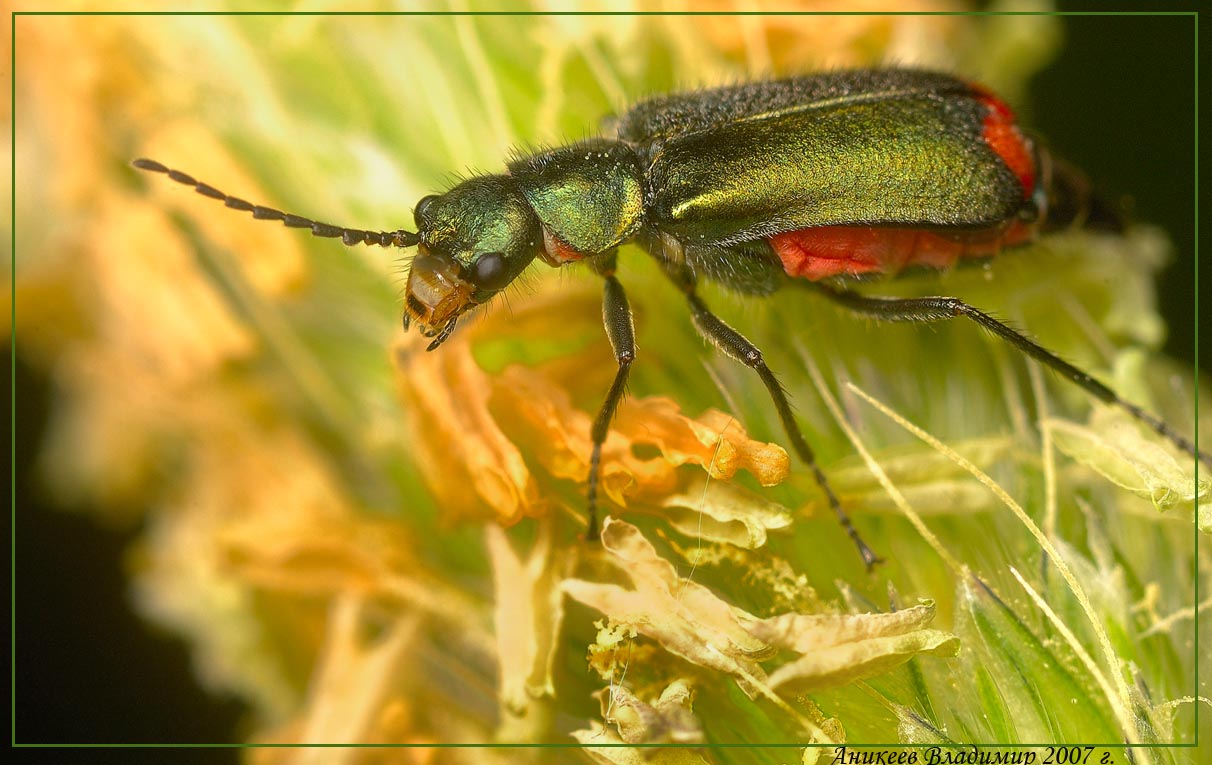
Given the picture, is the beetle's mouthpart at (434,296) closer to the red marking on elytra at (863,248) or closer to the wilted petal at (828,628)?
the red marking on elytra at (863,248)

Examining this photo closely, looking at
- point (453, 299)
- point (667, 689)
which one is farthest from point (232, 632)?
point (667, 689)

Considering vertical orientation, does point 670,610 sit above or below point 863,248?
below

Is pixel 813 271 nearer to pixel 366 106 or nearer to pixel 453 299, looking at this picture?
pixel 453 299

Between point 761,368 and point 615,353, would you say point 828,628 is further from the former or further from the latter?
point 615,353

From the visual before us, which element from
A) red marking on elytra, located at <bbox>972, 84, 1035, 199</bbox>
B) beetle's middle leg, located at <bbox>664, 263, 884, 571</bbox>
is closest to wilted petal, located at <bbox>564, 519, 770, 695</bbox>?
beetle's middle leg, located at <bbox>664, 263, 884, 571</bbox>

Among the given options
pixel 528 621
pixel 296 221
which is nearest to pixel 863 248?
pixel 528 621

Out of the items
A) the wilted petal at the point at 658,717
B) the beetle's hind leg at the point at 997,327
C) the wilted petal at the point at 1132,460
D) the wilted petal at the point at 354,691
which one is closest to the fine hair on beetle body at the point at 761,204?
the beetle's hind leg at the point at 997,327

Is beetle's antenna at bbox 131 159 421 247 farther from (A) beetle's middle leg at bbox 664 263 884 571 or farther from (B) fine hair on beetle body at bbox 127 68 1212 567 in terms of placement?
(A) beetle's middle leg at bbox 664 263 884 571
